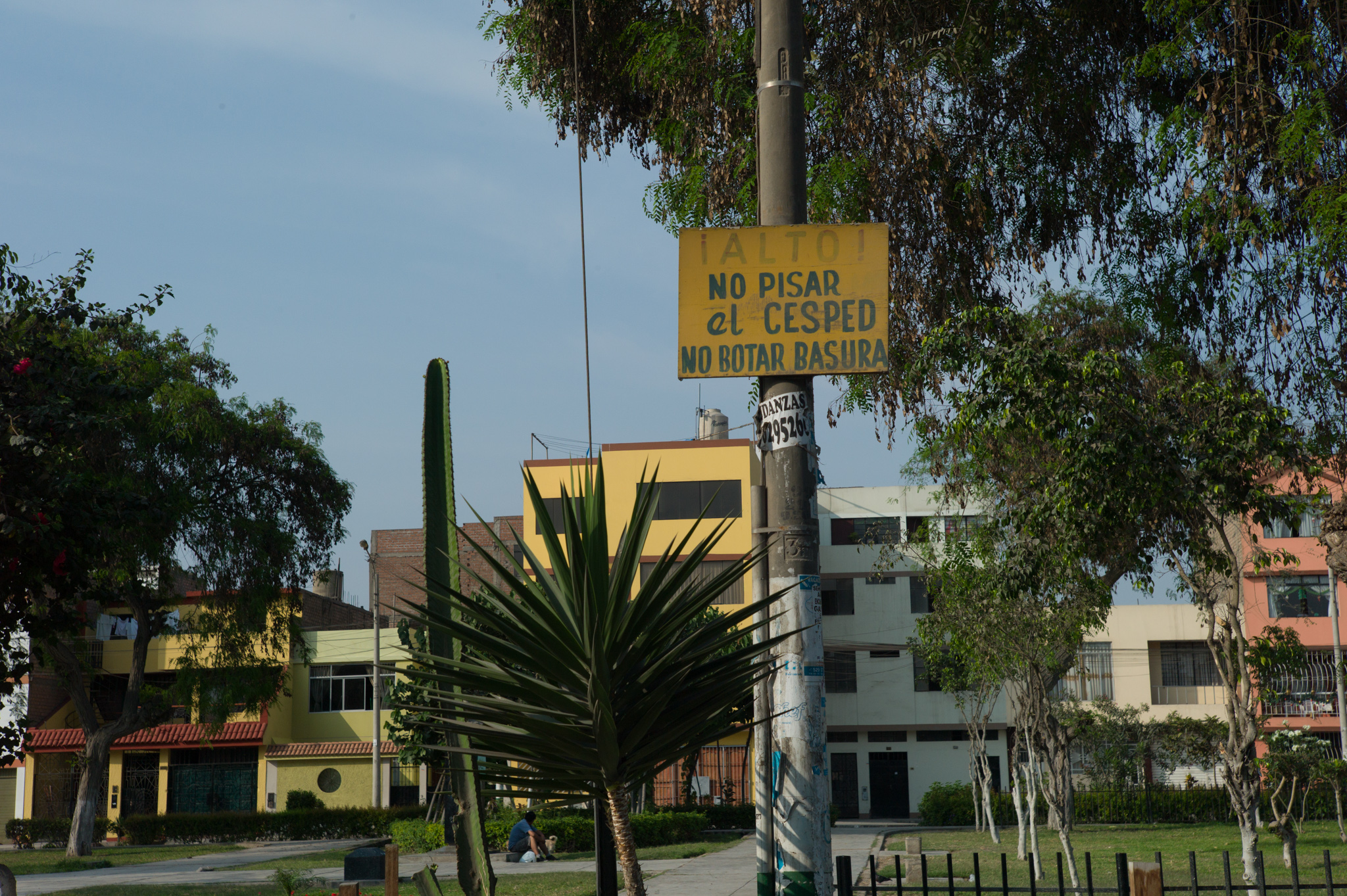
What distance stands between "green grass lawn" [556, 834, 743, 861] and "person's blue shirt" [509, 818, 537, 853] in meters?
1.29

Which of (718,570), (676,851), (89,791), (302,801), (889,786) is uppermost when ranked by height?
(718,570)

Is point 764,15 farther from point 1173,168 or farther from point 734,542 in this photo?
point 734,542

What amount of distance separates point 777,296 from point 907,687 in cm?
4721

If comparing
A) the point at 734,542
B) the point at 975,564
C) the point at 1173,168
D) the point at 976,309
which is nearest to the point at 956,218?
the point at 976,309

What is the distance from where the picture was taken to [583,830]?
91.7 ft

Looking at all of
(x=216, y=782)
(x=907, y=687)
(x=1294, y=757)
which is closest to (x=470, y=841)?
(x=1294, y=757)

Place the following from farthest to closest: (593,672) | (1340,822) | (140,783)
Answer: (140,783) → (1340,822) → (593,672)

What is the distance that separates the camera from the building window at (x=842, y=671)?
50.3 metres

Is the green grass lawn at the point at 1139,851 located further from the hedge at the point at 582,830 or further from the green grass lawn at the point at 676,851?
the hedge at the point at 582,830

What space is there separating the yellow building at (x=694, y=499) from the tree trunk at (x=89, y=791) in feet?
48.7

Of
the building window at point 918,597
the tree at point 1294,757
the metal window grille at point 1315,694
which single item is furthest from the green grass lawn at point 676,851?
the metal window grille at point 1315,694

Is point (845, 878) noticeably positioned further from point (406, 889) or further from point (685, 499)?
point (685, 499)

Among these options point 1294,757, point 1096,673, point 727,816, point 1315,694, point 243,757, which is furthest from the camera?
point 1096,673

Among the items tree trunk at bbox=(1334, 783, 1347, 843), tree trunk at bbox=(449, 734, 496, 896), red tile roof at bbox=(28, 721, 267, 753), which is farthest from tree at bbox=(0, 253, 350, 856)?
tree trunk at bbox=(1334, 783, 1347, 843)
